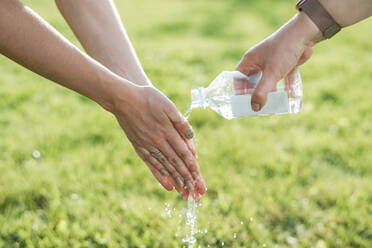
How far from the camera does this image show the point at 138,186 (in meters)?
3.19

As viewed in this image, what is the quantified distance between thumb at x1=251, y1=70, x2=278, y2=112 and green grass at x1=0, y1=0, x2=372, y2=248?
1.01 m

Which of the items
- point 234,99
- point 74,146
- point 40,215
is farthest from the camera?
point 74,146

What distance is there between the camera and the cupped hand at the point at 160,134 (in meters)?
1.96

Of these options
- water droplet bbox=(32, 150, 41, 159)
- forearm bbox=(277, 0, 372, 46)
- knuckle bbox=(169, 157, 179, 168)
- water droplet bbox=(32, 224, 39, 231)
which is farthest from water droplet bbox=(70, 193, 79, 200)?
forearm bbox=(277, 0, 372, 46)

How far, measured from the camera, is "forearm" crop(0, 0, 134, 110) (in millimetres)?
1771

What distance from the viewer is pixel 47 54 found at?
184cm

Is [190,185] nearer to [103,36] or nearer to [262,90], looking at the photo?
[262,90]

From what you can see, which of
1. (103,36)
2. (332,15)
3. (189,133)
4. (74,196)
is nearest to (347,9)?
(332,15)

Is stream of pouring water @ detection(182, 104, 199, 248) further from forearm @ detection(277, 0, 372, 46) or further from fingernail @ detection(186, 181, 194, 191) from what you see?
forearm @ detection(277, 0, 372, 46)

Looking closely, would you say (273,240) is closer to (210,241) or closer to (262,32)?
(210,241)

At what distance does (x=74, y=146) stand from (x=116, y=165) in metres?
0.52

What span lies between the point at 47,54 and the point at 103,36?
711 mm

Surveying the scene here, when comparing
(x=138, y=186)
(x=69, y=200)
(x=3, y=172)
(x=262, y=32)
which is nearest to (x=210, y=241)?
(x=138, y=186)

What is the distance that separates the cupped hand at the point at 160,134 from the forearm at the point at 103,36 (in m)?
0.50
